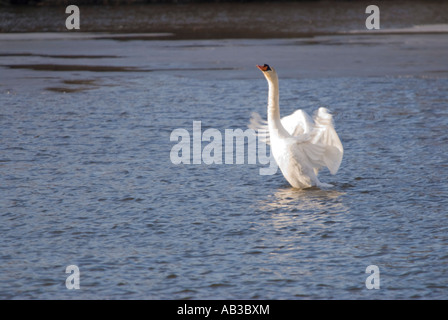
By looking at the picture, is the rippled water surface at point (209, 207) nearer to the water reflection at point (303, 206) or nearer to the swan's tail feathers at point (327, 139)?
the water reflection at point (303, 206)

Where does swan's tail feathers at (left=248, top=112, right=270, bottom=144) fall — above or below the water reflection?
above

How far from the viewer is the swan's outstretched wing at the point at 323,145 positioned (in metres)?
9.40

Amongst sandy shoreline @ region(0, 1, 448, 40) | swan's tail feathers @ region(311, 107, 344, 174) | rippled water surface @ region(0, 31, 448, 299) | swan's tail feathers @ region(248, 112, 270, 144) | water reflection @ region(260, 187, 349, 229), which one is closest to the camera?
rippled water surface @ region(0, 31, 448, 299)

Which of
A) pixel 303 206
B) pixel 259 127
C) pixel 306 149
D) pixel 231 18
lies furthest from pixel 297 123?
pixel 231 18

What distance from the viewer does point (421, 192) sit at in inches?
369

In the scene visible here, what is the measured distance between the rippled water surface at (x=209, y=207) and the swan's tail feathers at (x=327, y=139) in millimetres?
376

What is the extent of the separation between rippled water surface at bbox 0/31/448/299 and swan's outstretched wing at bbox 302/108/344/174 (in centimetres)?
37

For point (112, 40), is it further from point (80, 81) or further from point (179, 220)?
point (179, 220)

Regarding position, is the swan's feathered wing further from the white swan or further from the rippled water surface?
the rippled water surface

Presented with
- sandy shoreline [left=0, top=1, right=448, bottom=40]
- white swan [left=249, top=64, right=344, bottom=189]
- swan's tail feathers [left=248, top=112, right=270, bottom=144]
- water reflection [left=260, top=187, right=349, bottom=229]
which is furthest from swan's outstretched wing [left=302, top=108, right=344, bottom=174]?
sandy shoreline [left=0, top=1, right=448, bottom=40]

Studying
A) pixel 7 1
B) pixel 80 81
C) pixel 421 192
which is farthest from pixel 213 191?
pixel 7 1

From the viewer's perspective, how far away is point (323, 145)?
9.50 meters

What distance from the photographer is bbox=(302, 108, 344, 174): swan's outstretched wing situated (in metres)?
9.40
